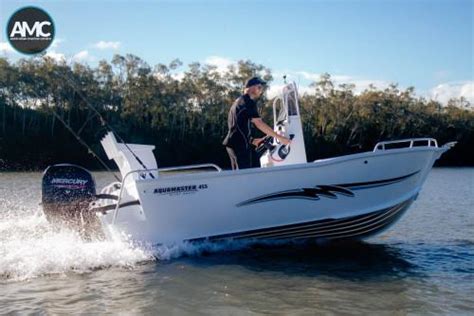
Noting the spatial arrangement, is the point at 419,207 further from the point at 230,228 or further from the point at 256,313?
the point at 256,313

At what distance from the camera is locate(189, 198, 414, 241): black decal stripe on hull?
8125mm

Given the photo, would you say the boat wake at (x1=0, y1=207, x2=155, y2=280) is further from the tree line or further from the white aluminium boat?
the tree line

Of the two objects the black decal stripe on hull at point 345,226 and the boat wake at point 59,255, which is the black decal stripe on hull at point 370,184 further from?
the boat wake at point 59,255

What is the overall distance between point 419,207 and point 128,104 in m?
44.8

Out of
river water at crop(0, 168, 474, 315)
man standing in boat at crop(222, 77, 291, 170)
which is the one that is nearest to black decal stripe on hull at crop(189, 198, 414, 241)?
river water at crop(0, 168, 474, 315)

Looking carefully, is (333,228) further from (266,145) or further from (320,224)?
(266,145)

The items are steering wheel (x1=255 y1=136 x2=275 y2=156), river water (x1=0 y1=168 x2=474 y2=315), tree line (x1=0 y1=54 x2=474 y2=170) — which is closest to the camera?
river water (x1=0 y1=168 x2=474 y2=315)

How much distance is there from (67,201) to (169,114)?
4885 centimetres

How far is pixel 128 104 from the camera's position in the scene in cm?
5519

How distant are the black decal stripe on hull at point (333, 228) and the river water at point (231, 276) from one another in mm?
244

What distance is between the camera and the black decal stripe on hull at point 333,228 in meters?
8.12

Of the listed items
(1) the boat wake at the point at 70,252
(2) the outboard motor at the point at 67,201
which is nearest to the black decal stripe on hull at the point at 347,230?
(1) the boat wake at the point at 70,252

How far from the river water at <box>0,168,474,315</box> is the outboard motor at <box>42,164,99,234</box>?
0.77 feet

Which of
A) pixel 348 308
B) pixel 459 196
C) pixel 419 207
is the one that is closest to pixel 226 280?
pixel 348 308
